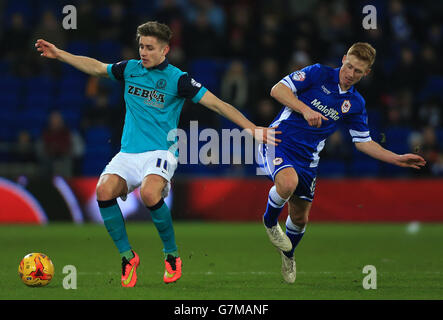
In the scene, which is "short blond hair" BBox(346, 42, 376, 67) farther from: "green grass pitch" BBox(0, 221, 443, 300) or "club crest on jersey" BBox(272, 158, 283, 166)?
"green grass pitch" BBox(0, 221, 443, 300)

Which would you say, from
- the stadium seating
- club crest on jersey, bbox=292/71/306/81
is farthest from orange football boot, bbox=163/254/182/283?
the stadium seating

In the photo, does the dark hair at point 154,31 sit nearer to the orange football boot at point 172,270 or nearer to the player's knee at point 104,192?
the player's knee at point 104,192

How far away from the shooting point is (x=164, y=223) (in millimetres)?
7027

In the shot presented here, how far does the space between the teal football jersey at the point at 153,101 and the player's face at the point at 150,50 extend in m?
0.09

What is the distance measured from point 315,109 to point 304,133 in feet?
0.88

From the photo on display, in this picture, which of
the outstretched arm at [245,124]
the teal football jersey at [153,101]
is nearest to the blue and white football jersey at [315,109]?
the outstretched arm at [245,124]

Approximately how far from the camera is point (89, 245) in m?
11.1

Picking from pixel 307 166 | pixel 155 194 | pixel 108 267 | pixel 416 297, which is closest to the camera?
pixel 416 297

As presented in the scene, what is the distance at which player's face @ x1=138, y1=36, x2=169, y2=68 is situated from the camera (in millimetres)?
7027

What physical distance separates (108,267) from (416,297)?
139 inches

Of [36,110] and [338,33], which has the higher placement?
[338,33]

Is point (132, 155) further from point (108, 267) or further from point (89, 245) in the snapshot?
point (89, 245)

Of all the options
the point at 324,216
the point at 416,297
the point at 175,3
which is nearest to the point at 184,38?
the point at 175,3

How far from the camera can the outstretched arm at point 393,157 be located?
24.0 ft
